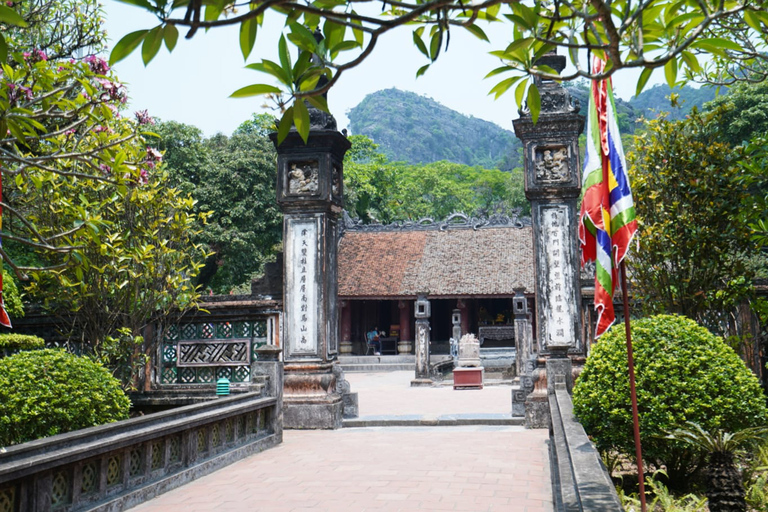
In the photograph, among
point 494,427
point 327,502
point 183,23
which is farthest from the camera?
point 494,427

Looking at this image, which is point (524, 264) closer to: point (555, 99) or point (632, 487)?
point (555, 99)

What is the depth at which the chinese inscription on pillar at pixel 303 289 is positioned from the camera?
9.43 metres

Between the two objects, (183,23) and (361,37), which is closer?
(183,23)

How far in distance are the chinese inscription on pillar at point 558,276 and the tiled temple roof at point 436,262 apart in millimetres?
16302

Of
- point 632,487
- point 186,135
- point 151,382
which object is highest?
point 186,135

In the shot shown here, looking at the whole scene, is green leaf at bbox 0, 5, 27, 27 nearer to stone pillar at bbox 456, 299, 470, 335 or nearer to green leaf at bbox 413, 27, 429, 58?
green leaf at bbox 413, 27, 429, 58

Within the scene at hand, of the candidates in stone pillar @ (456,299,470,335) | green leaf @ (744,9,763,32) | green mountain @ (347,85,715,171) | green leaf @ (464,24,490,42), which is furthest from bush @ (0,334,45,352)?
green mountain @ (347,85,715,171)

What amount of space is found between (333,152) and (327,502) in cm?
597

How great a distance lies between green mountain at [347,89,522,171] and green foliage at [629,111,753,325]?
90646 millimetres

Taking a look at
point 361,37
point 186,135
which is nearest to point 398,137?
point 186,135

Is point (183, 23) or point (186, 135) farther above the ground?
point (186, 135)

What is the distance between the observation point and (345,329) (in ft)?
91.4

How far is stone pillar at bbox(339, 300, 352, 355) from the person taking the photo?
27.6 m

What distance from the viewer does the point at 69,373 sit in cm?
548
